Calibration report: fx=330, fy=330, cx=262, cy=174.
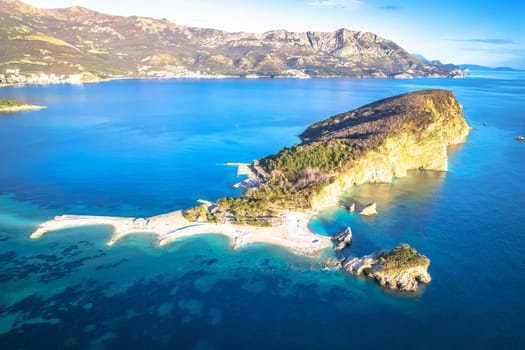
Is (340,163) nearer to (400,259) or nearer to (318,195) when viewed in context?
(318,195)

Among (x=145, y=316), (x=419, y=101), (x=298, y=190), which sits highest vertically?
(x=419, y=101)

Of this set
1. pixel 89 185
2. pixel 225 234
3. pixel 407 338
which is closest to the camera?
pixel 407 338

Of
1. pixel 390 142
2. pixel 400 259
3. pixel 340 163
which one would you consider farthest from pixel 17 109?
pixel 400 259

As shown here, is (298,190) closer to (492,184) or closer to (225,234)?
(225,234)

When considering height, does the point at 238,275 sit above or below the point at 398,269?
below

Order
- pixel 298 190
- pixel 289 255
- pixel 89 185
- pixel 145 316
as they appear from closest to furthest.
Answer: pixel 145 316 < pixel 289 255 < pixel 298 190 < pixel 89 185

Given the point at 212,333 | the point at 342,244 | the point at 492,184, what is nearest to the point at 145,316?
the point at 212,333
